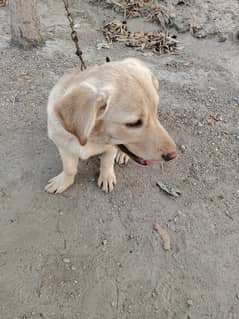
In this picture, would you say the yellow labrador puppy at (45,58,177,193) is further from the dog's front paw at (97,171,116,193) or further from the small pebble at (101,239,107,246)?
the small pebble at (101,239,107,246)

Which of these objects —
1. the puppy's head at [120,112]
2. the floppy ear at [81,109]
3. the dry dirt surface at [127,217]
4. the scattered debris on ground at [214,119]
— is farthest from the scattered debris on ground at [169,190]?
the floppy ear at [81,109]

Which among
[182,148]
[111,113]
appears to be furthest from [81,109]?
[182,148]

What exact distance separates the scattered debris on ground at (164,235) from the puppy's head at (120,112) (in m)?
0.62

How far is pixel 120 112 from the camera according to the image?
2.32 meters

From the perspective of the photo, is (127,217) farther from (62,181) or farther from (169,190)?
(62,181)

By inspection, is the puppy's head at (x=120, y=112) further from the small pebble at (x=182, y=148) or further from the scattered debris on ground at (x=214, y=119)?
the scattered debris on ground at (x=214, y=119)

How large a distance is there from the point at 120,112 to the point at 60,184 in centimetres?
98

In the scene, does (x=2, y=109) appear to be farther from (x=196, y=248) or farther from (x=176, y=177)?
(x=196, y=248)

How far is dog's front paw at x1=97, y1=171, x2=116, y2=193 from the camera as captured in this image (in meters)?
3.11

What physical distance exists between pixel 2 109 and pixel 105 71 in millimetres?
1679

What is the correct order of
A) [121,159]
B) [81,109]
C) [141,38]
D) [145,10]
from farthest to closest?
[145,10]
[141,38]
[121,159]
[81,109]

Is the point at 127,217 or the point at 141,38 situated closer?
the point at 127,217

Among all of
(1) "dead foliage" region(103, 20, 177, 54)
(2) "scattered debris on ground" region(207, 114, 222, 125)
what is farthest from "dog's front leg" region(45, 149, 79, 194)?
(1) "dead foliage" region(103, 20, 177, 54)

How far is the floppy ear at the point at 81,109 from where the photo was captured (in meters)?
2.23
